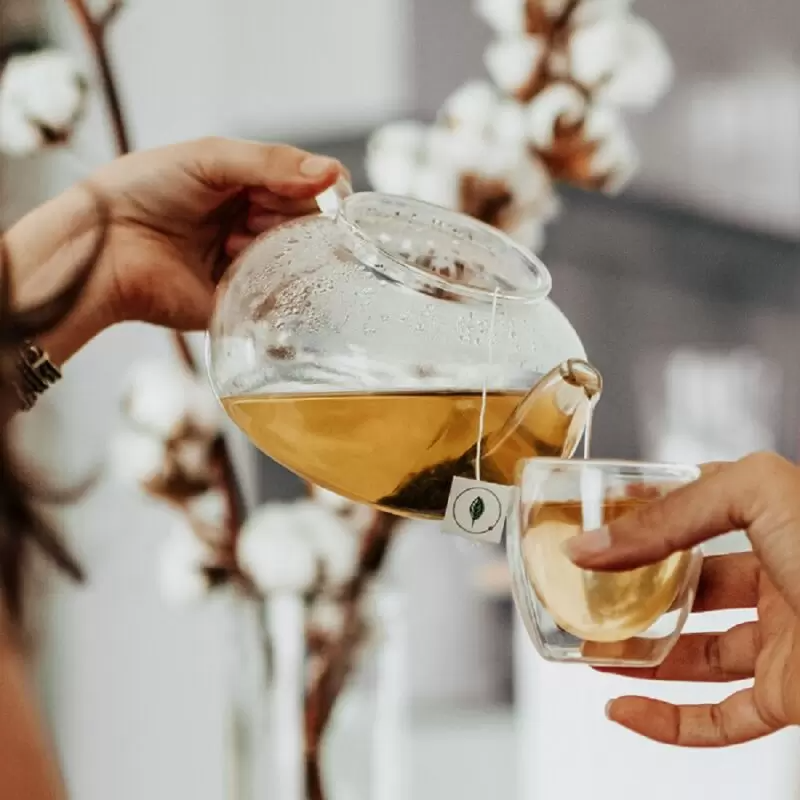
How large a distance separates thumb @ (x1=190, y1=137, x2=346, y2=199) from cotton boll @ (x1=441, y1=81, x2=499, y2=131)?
7.5 inches

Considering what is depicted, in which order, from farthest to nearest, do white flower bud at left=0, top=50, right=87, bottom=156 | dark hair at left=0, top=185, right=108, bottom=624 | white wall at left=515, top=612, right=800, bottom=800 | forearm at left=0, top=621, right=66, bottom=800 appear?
white wall at left=515, top=612, right=800, bottom=800, white flower bud at left=0, top=50, right=87, bottom=156, dark hair at left=0, top=185, right=108, bottom=624, forearm at left=0, top=621, right=66, bottom=800

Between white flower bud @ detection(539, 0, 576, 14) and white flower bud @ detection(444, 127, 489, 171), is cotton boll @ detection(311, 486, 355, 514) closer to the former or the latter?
white flower bud @ detection(444, 127, 489, 171)

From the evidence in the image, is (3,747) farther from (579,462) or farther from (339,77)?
(339,77)

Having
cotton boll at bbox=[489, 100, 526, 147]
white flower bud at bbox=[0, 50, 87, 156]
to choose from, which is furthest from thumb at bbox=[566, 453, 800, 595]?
white flower bud at bbox=[0, 50, 87, 156]

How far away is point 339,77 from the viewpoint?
1.62 metres

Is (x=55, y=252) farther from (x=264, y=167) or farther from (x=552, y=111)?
(x=552, y=111)

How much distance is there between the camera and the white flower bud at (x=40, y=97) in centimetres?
91

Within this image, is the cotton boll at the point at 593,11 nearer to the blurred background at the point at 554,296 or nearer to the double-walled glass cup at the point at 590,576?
the double-walled glass cup at the point at 590,576

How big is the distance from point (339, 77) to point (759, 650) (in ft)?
3.64

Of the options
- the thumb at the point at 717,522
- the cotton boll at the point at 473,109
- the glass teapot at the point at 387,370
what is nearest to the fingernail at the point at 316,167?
the glass teapot at the point at 387,370

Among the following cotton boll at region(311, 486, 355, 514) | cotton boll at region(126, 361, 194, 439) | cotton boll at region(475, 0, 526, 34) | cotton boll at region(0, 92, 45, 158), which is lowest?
cotton boll at region(311, 486, 355, 514)

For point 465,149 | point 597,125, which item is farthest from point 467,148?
point 597,125

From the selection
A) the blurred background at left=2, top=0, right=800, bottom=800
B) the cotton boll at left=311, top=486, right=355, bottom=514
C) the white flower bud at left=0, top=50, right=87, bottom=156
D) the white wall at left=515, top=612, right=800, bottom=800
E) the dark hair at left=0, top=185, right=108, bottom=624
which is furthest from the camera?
the blurred background at left=2, top=0, right=800, bottom=800

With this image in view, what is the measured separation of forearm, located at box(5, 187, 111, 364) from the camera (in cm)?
80
